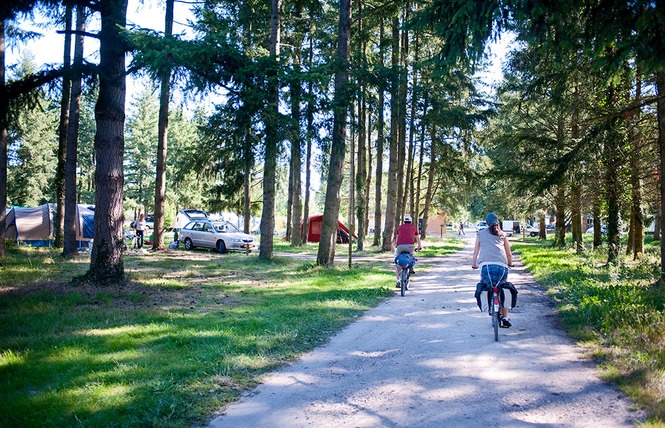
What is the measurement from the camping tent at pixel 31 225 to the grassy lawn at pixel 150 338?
13.1m

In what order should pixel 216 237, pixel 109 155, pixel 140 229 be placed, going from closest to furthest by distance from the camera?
pixel 109 155
pixel 140 229
pixel 216 237

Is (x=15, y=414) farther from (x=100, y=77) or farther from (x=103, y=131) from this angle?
(x=100, y=77)

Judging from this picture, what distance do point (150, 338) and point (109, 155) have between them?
518cm

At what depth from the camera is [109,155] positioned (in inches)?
404

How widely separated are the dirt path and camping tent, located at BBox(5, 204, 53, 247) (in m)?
23.2

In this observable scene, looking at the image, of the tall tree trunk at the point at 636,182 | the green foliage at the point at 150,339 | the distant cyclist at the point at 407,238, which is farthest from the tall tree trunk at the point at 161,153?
the tall tree trunk at the point at 636,182

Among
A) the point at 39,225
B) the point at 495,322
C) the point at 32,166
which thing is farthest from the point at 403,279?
the point at 32,166

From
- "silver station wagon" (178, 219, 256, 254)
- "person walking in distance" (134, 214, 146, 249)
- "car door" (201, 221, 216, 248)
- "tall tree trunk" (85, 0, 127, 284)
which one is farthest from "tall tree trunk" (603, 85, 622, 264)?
"person walking in distance" (134, 214, 146, 249)

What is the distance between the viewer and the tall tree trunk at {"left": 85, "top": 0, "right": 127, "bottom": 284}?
398 inches

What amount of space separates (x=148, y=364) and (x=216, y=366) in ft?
2.56

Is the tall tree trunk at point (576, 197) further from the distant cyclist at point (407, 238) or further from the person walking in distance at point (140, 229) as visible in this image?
the person walking in distance at point (140, 229)

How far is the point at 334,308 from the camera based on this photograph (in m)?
9.20

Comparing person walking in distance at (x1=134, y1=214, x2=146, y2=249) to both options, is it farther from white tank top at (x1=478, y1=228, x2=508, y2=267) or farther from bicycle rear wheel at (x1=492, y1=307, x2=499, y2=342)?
bicycle rear wheel at (x1=492, y1=307, x2=499, y2=342)

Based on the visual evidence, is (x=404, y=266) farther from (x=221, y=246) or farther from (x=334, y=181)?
(x=221, y=246)
